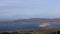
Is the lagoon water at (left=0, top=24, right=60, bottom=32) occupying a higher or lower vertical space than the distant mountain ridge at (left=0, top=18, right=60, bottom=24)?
lower

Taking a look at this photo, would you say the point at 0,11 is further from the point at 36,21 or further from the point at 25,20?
the point at 36,21

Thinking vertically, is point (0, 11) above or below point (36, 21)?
Result: above

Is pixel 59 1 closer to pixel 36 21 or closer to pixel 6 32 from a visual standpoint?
pixel 36 21

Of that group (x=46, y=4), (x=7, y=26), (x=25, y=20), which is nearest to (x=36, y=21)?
(x=25, y=20)

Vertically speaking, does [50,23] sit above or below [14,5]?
below

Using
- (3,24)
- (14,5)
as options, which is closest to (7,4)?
(14,5)

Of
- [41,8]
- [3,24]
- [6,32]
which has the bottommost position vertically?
[6,32]

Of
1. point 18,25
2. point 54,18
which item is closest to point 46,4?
point 54,18

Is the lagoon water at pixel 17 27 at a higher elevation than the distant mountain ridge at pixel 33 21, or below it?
below
